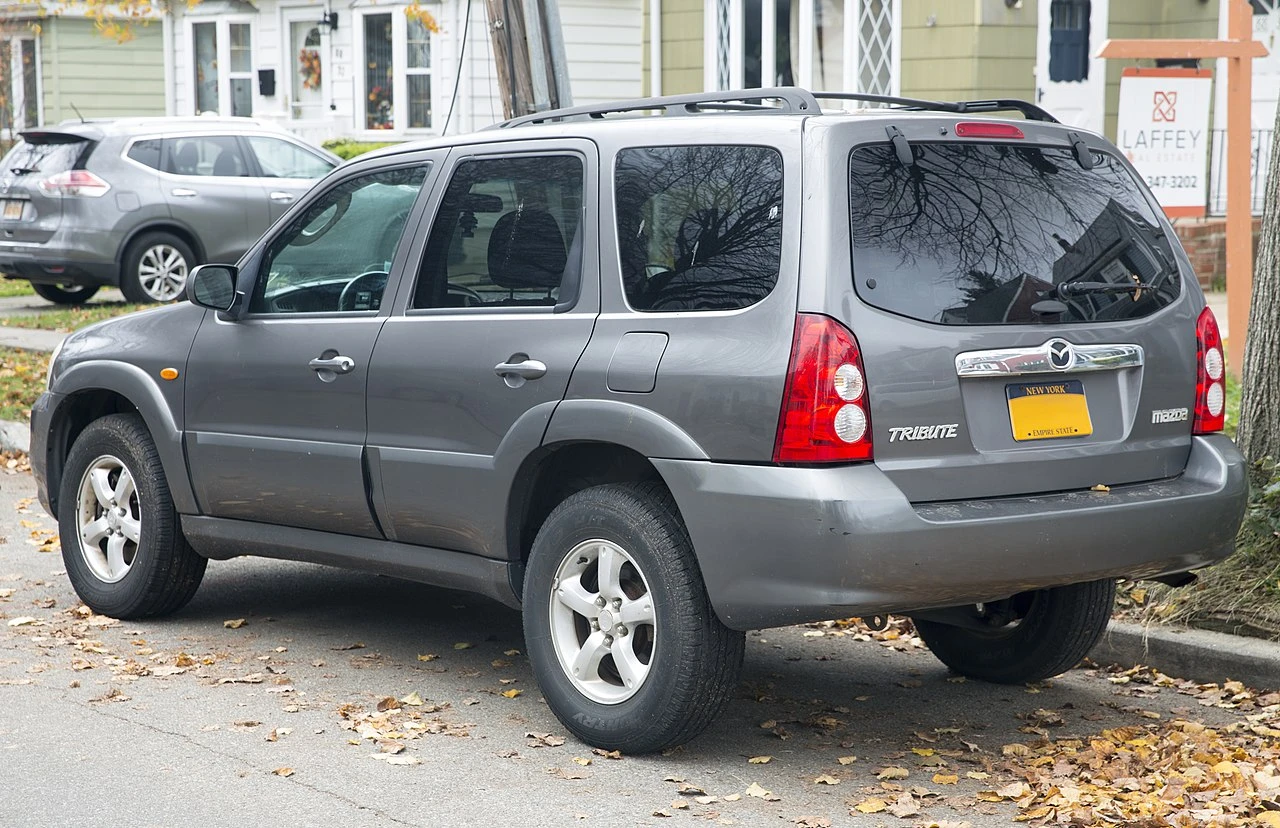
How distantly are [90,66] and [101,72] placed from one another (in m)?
0.25

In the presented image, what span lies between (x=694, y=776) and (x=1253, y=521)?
100 inches

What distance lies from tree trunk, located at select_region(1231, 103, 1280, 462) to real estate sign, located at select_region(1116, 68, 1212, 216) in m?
3.72

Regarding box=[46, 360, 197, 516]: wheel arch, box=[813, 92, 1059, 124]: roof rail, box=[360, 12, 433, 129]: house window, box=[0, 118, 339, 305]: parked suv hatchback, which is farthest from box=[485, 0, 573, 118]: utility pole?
box=[360, 12, 433, 129]: house window

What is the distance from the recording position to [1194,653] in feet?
19.4

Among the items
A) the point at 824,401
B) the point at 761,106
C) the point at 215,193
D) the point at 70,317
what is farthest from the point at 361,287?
the point at 215,193

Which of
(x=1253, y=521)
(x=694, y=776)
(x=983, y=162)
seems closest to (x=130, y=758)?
(x=694, y=776)

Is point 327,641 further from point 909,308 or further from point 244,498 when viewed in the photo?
point 909,308

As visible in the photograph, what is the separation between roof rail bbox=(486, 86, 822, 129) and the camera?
4.91m

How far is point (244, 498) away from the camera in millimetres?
6203

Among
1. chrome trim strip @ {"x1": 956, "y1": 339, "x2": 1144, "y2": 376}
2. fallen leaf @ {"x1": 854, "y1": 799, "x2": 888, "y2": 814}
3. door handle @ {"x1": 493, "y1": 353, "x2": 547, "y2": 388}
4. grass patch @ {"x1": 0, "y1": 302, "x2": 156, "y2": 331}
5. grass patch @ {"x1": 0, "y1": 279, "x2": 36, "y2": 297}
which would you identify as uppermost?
chrome trim strip @ {"x1": 956, "y1": 339, "x2": 1144, "y2": 376}

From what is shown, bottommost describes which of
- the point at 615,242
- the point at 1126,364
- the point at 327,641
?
the point at 327,641

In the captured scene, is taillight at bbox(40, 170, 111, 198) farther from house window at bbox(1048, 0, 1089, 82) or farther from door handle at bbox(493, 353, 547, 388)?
door handle at bbox(493, 353, 547, 388)

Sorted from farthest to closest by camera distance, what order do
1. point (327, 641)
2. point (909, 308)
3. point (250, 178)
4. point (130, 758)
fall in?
point (250, 178), point (327, 641), point (130, 758), point (909, 308)

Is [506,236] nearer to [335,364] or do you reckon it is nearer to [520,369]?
[520,369]
